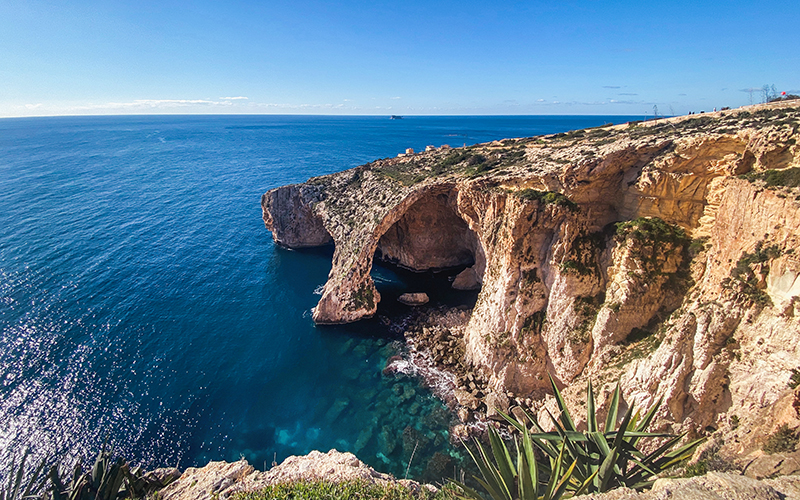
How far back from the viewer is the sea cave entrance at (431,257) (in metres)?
44.9

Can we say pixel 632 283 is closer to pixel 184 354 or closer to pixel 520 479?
pixel 520 479

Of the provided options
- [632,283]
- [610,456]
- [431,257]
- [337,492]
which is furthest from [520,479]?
[431,257]

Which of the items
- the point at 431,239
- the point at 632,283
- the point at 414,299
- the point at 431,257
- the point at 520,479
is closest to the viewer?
the point at 520,479

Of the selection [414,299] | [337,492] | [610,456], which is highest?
[610,456]

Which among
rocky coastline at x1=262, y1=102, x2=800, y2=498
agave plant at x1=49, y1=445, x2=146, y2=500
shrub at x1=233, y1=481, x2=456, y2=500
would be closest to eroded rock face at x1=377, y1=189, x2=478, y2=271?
rocky coastline at x1=262, y1=102, x2=800, y2=498

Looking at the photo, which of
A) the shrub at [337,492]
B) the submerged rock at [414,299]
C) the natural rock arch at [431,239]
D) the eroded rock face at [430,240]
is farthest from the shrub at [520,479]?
the eroded rock face at [430,240]

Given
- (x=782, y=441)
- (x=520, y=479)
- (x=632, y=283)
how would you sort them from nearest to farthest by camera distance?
(x=520, y=479)
(x=782, y=441)
(x=632, y=283)

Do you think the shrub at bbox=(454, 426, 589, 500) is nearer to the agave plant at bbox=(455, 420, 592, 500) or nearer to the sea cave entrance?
the agave plant at bbox=(455, 420, 592, 500)

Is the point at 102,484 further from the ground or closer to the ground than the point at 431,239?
closer to the ground

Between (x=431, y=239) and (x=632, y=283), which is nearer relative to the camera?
(x=632, y=283)

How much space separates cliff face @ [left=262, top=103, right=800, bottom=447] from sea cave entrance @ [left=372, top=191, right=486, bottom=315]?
6.88 metres

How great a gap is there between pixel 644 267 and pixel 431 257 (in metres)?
29.6

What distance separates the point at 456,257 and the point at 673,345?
32.6 m

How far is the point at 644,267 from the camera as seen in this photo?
2312 centimetres
